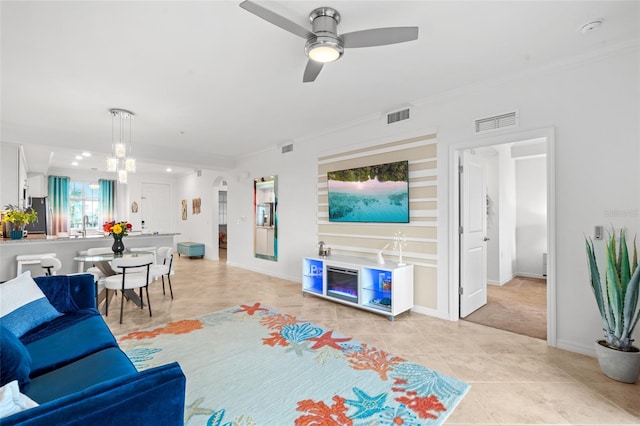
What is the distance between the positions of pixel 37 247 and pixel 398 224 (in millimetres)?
5506

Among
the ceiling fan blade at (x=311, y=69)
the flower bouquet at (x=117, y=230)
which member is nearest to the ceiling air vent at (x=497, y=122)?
the ceiling fan blade at (x=311, y=69)

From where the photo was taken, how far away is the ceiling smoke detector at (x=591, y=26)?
7.64 feet

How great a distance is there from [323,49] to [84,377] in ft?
8.05

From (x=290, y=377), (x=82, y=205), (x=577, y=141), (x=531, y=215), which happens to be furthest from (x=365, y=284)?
(x=82, y=205)

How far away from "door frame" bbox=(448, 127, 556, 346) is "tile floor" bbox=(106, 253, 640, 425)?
29 centimetres

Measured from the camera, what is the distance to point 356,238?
4758 mm

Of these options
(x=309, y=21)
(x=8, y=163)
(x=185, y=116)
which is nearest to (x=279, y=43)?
(x=309, y=21)

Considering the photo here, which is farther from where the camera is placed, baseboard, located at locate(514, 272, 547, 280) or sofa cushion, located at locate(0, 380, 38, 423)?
baseboard, located at locate(514, 272, 547, 280)

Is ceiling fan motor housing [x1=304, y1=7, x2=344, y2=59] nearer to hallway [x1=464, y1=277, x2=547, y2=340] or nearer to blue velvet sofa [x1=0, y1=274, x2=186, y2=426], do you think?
blue velvet sofa [x1=0, y1=274, x2=186, y2=426]

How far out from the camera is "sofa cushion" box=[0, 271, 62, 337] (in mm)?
2012

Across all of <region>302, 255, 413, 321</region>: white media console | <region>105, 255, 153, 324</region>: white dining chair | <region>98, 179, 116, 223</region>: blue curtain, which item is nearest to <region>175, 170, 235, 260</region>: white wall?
<region>98, 179, 116, 223</region>: blue curtain

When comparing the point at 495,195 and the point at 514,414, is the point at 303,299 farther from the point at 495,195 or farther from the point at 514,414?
the point at 495,195

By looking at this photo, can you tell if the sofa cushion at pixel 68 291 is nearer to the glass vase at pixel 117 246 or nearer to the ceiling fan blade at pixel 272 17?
the glass vase at pixel 117 246

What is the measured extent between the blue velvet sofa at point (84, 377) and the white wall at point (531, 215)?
273 inches
